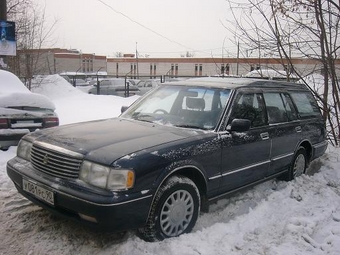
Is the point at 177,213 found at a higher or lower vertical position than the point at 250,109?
lower

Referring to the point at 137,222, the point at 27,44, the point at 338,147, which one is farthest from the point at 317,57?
the point at 27,44

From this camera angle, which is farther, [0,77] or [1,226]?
[0,77]

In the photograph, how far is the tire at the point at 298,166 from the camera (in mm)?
5281

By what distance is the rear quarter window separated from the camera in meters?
5.46

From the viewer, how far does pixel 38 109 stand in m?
6.20

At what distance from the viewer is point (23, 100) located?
6055mm

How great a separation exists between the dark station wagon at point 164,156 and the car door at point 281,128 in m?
0.02

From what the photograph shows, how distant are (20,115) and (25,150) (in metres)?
2.49

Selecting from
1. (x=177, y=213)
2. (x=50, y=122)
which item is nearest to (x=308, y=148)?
(x=177, y=213)

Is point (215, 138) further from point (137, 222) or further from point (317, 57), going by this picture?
point (317, 57)

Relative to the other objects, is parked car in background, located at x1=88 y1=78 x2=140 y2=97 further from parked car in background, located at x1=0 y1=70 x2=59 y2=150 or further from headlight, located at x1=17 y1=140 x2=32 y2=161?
headlight, located at x1=17 y1=140 x2=32 y2=161

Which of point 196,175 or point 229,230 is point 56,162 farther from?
point 229,230

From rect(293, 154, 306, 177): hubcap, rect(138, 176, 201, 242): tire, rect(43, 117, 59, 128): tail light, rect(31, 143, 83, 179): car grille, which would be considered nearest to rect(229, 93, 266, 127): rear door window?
rect(138, 176, 201, 242): tire

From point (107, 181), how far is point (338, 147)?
6.47 m
